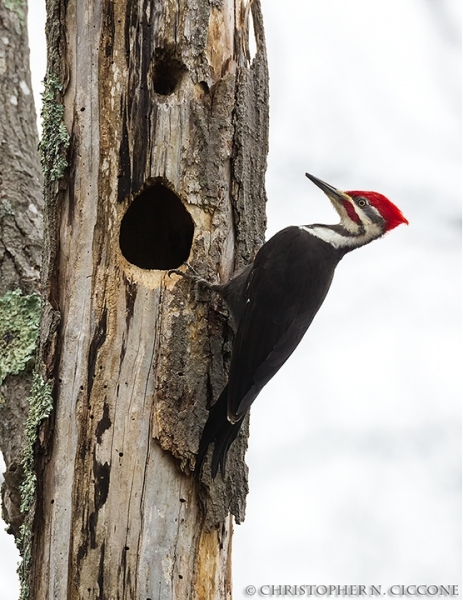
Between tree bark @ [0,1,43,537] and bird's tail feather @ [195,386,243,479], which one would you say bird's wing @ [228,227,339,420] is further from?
tree bark @ [0,1,43,537]

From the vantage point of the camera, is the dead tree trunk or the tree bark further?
the tree bark

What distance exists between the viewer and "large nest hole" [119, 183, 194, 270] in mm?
3463

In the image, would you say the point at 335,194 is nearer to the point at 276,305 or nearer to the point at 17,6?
the point at 276,305

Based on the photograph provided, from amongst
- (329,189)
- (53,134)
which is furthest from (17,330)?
(329,189)

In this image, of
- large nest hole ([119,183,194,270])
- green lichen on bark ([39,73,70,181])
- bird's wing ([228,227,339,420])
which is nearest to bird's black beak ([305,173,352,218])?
bird's wing ([228,227,339,420])

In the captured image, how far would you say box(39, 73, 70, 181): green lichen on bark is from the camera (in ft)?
10.3

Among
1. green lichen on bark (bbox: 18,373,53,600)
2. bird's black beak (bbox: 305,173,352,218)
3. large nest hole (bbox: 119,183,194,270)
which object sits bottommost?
green lichen on bark (bbox: 18,373,53,600)

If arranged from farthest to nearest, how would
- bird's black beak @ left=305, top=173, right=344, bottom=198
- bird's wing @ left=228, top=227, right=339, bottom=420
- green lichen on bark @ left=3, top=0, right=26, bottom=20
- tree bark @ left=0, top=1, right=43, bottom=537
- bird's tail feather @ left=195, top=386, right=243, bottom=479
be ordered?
1. green lichen on bark @ left=3, top=0, right=26, bottom=20
2. bird's black beak @ left=305, top=173, right=344, bottom=198
3. tree bark @ left=0, top=1, right=43, bottom=537
4. bird's wing @ left=228, top=227, right=339, bottom=420
5. bird's tail feather @ left=195, top=386, right=243, bottom=479

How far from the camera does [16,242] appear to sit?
144 inches

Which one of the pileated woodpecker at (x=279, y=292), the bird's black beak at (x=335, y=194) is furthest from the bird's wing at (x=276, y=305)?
the bird's black beak at (x=335, y=194)

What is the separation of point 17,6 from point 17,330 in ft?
5.43

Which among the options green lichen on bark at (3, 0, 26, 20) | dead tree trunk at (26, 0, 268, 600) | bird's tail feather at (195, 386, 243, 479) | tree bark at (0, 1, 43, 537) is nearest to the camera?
dead tree trunk at (26, 0, 268, 600)

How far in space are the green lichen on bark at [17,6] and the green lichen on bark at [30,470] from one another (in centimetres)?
199

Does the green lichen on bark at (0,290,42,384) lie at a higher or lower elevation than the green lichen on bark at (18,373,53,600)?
higher
